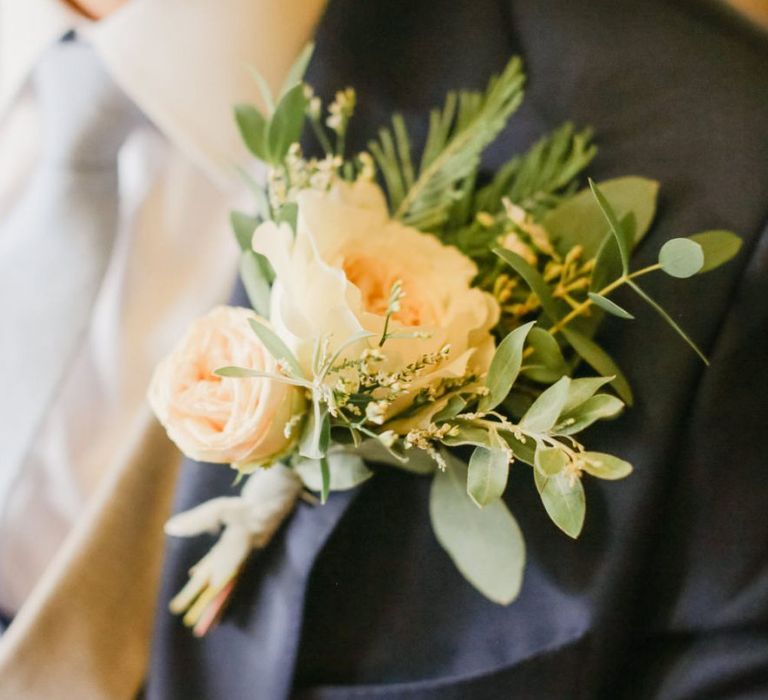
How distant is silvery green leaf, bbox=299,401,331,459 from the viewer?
38cm

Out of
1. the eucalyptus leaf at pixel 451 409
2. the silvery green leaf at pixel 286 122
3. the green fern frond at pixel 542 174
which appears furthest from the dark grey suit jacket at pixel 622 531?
the silvery green leaf at pixel 286 122

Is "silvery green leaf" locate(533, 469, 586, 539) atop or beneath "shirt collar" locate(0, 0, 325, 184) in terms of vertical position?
beneath

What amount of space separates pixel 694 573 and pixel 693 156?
0.34 m

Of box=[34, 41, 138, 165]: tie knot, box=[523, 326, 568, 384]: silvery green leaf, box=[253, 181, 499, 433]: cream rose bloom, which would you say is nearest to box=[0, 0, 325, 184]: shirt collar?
box=[34, 41, 138, 165]: tie knot

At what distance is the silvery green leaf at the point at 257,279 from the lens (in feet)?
1.50

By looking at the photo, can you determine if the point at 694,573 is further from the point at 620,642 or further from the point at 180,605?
the point at 180,605

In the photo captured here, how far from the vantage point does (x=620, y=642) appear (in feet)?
1.86

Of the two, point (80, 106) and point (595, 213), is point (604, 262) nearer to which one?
point (595, 213)

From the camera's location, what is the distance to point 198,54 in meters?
0.63

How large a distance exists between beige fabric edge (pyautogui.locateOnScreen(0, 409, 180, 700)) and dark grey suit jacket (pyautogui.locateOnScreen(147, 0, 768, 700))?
0.06 m

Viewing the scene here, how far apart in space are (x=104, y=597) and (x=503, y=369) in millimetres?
477

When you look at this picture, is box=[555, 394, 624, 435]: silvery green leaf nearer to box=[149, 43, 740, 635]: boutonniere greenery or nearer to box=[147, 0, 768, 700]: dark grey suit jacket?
box=[149, 43, 740, 635]: boutonniere greenery

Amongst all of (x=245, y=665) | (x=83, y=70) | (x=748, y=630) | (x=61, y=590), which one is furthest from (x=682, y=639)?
(x=83, y=70)

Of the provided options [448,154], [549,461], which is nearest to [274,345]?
[549,461]
